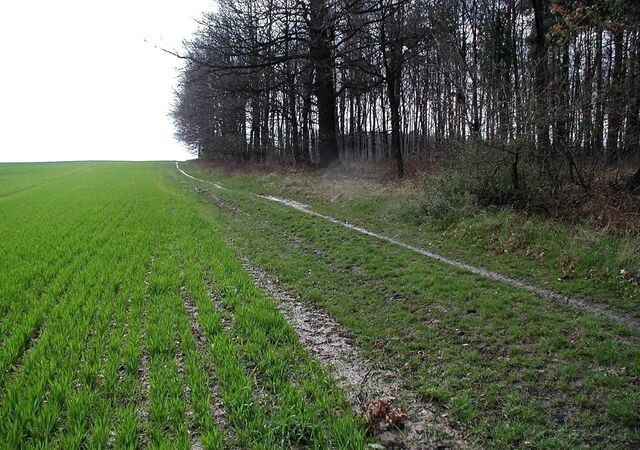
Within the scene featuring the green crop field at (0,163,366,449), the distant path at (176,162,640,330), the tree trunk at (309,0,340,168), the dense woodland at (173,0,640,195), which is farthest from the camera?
the tree trunk at (309,0,340,168)

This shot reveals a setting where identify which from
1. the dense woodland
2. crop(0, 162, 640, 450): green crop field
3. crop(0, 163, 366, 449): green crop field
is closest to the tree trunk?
the dense woodland

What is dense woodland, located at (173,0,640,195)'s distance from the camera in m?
9.55

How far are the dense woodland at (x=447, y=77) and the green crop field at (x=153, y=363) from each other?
7.63m

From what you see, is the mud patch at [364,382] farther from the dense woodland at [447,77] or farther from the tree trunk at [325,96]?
the tree trunk at [325,96]

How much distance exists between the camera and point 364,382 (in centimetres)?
401

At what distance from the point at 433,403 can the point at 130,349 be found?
328 cm

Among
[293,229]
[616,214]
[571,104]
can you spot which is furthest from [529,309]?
[293,229]

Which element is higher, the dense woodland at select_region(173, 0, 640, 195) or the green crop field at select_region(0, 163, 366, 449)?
the dense woodland at select_region(173, 0, 640, 195)

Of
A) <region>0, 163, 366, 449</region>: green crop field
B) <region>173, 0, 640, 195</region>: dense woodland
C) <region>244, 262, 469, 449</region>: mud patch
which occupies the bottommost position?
<region>244, 262, 469, 449</region>: mud patch

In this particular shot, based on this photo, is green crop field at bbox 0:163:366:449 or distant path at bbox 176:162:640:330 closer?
green crop field at bbox 0:163:366:449

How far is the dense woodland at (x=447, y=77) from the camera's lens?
955cm

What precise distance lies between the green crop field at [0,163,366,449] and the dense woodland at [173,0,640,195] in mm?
7630

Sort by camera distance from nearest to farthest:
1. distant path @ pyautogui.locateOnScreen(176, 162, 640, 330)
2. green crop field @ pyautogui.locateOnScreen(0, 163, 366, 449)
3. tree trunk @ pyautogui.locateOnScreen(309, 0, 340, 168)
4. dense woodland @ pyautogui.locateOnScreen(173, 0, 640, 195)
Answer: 1. green crop field @ pyautogui.locateOnScreen(0, 163, 366, 449)
2. distant path @ pyautogui.locateOnScreen(176, 162, 640, 330)
3. dense woodland @ pyautogui.locateOnScreen(173, 0, 640, 195)
4. tree trunk @ pyautogui.locateOnScreen(309, 0, 340, 168)

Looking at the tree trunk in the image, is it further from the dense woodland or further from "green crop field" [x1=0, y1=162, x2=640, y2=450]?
"green crop field" [x1=0, y1=162, x2=640, y2=450]
